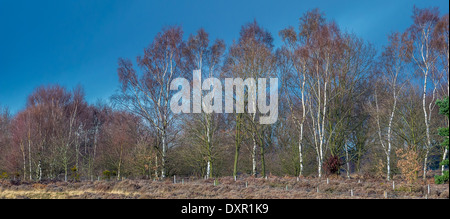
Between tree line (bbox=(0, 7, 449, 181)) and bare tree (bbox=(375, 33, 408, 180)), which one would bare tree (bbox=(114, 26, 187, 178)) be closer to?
tree line (bbox=(0, 7, 449, 181))

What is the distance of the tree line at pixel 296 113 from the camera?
24.0 metres

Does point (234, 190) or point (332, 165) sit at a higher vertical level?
point (332, 165)

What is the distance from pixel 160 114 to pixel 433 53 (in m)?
17.9

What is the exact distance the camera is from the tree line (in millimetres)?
24047

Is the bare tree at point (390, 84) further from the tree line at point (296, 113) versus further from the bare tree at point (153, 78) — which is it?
the bare tree at point (153, 78)

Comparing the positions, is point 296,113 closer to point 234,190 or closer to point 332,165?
point 332,165

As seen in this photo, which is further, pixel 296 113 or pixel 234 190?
pixel 296 113

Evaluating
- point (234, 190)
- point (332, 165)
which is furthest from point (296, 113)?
point (234, 190)

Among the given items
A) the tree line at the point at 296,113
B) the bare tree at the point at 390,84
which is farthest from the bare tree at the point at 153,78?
the bare tree at the point at 390,84

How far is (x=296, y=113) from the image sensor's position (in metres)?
28.3

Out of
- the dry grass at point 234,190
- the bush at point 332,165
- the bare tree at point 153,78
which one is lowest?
the dry grass at point 234,190

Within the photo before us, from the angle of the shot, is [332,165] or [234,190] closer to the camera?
[234,190]

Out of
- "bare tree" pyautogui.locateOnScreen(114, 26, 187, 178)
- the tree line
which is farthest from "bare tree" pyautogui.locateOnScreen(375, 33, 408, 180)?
"bare tree" pyautogui.locateOnScreen(114, 26, 187, 178)
